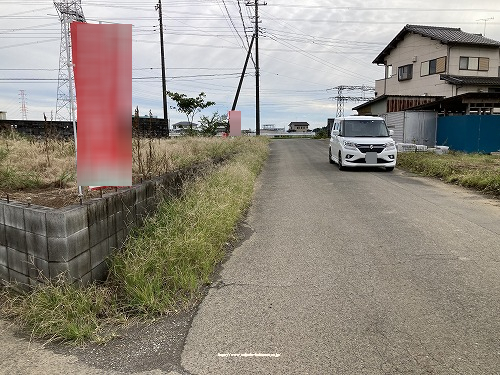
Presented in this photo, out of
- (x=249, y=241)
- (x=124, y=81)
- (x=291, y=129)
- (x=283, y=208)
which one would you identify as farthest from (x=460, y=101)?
(x=291, y=129)

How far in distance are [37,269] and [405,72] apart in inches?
1302

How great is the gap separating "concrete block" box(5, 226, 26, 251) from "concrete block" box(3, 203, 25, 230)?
41mm

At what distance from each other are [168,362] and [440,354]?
178 cm

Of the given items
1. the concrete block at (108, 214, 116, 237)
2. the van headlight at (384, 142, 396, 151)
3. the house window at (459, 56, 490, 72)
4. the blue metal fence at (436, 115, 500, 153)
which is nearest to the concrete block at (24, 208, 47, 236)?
the concrete block at (108, 214, 116, 237)

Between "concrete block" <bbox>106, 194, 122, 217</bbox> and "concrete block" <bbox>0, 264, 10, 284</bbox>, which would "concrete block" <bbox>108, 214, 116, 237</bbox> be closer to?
"concrete block" <bbox>106, 194, 122, 217</bbox>

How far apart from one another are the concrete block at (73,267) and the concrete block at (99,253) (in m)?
0.07

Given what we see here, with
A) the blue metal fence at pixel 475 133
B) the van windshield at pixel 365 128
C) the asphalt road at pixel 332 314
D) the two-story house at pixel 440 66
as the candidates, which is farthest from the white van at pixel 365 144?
the two-story house at pixel 440 66

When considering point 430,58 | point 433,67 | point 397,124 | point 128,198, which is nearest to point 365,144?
point 128,198

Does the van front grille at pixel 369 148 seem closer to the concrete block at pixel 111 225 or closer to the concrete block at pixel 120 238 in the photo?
the concrete block at pixel 120 238

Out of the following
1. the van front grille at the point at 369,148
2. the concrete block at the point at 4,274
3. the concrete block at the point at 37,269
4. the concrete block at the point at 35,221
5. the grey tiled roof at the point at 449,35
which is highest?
the grey tiled roof at the point at 449,35

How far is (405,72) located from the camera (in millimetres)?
31250

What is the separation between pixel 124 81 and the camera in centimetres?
369

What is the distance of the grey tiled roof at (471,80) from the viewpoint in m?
25.2

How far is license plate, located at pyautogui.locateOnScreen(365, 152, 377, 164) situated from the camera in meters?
12.0
